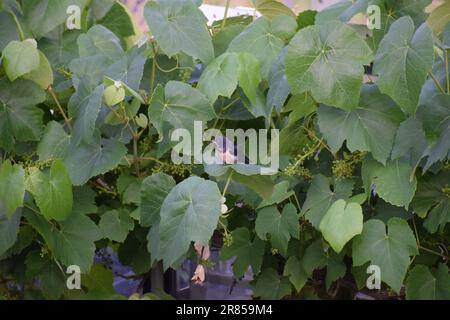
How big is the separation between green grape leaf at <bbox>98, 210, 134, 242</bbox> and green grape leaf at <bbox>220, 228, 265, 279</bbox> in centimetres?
17

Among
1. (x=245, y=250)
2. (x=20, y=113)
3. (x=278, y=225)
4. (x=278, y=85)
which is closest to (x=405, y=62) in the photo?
(x=278, y=85)

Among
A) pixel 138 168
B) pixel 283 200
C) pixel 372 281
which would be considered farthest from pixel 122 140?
pixel 372 281

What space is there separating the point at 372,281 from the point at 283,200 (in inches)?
7.4

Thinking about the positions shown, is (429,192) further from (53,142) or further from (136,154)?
(53,142)

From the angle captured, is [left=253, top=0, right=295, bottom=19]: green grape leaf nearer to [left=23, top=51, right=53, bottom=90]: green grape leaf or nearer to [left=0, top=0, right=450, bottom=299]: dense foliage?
[left=0, top=0, right=450, bottom=299]: dense foliage

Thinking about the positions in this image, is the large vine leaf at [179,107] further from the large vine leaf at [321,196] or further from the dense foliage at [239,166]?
the large vine leaf at [321,196]

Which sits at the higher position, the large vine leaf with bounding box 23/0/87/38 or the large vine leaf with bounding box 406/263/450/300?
the large vine leaf with bounding box 23/0/87/38

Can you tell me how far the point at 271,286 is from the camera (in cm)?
117

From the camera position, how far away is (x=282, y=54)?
106cm

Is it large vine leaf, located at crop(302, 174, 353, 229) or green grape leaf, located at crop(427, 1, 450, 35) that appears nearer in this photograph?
large vine leaf, located at crop(302, 174, 353, 229)

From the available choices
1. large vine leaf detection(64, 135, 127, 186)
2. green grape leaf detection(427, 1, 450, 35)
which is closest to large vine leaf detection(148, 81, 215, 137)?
large vine leaf detection(64, 135, 127, 186)

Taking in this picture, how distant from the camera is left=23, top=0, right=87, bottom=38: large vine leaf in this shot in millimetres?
1240

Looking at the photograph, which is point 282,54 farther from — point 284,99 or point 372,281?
point 372,281

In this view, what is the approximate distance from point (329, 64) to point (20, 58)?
520 millimetres
